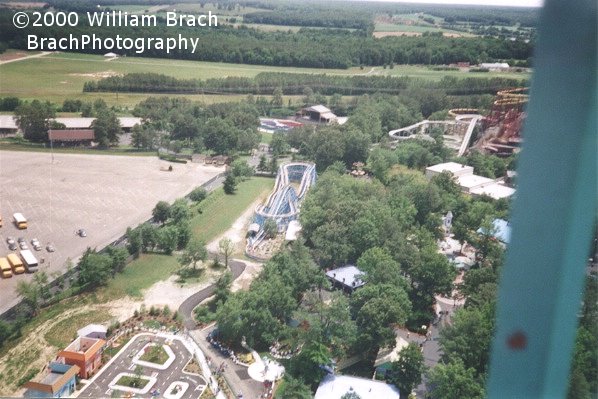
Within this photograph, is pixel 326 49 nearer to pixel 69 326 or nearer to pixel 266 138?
pixel 266 138

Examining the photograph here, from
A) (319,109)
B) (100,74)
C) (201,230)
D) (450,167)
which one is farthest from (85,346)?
(319,109)

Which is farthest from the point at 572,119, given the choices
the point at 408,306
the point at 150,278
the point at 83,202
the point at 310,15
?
the point at 310,15

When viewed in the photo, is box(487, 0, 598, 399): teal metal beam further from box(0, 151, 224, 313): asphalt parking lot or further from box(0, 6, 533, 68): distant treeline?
box(0, 6, 533, 68): distant treeline

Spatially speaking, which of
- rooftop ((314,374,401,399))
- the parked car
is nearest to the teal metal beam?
rooftop ((314,374,401,399))

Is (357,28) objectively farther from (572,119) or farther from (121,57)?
(572,119)

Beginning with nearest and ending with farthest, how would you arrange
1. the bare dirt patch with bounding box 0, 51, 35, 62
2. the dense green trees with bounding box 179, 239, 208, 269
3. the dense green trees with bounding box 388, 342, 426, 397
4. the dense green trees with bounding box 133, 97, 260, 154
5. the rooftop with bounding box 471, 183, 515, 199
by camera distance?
the dense green trees with bounding box 388, 342, 426, 397 → the dense green trees with bounding box 179, 239, 208, 269 → the bare dirt patch with bounding box 0, 51, 35, 62 → the rooftop with bounding box 471, 183, 515, 199 → the dense green trees with bounding box 133, 97, 260, 154

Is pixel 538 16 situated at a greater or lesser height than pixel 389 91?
greater
